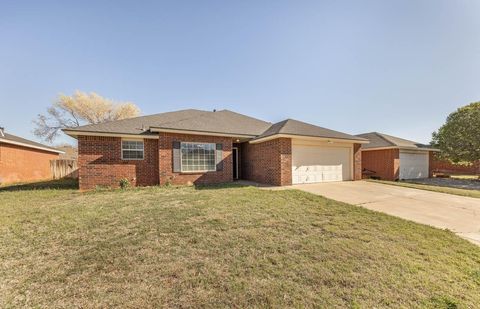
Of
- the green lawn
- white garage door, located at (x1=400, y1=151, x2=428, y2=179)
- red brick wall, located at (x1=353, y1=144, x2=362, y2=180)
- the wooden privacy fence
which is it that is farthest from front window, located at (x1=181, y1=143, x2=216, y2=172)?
white garage door, located at (x1=400, y1=151, x2=428, y2=179)

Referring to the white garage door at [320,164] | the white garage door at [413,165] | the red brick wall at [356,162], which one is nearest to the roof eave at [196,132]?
the white garage door at [320,164]

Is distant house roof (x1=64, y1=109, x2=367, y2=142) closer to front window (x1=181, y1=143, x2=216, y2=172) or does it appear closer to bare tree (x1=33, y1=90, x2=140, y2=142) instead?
front window (x1=181, y1=143, x2=216, y2=172)

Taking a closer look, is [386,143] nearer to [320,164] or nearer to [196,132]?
[320,164]

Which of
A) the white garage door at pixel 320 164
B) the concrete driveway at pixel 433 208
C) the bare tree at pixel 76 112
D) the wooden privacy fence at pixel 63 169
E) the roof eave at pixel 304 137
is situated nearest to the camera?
the concrete driveway at pixel 433 208

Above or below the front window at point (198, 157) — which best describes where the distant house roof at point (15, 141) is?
above

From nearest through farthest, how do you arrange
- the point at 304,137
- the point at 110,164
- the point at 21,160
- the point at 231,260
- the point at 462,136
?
1. the point at 231,260
2. the point at 110,164
3. the point at 304,137
4. the point at 21,160
5. the point at 462,136

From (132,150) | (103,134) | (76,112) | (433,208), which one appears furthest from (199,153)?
(76,112)

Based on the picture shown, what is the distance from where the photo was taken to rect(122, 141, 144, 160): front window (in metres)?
10.2

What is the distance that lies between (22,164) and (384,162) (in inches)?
1086

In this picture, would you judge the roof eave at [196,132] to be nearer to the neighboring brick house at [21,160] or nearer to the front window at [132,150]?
the front window at [132,150]

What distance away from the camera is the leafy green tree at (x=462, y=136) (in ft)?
47.5

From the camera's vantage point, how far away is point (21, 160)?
565 inches

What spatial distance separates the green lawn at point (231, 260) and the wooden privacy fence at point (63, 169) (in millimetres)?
12667

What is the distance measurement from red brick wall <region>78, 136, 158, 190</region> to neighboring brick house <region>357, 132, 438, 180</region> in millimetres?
16095
